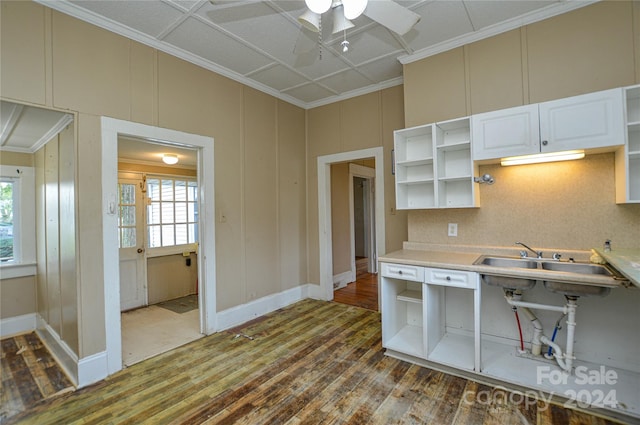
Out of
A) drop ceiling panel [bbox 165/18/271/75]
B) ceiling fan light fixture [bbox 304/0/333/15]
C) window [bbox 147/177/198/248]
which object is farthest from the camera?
window [bbox 147/177/198/248]

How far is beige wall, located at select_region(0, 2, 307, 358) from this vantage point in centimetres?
209

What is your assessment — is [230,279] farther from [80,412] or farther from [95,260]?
[80,412]

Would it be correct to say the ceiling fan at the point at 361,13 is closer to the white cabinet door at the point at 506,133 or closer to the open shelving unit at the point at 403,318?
the white cabinet door at the point at 506,133

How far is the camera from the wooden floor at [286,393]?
187 cm

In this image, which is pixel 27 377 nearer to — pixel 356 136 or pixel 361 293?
pixel 361 293

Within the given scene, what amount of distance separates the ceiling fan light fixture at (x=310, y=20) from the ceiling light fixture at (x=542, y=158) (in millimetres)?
1858

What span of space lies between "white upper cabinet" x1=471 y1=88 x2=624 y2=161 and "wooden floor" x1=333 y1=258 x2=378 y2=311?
2.51 metres

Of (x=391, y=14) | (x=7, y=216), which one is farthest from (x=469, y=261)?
(x=7, y=216)

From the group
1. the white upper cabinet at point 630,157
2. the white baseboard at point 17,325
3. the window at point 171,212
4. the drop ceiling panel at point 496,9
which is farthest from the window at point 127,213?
the white upper cabinet at point 630,157

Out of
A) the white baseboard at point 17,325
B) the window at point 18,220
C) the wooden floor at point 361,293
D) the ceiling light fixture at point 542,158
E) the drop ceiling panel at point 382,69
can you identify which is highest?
the drop ceiling panel at point 382,69

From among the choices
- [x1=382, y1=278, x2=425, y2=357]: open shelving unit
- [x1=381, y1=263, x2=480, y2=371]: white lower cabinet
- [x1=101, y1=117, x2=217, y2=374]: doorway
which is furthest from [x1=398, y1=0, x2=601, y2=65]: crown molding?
[x1=101, y1=117, x2=217, y2=374]: doorway

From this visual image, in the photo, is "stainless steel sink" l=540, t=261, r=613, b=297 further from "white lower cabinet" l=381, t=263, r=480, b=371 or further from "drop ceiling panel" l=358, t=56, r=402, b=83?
"drop ceiling panel" l=358, t=56, r=402, b=83

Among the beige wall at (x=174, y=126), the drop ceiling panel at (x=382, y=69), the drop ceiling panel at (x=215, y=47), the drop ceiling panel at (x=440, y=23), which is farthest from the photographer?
the drop ceiling panel at (x=382, y=69)

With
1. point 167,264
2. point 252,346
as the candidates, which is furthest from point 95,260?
point 167,264
